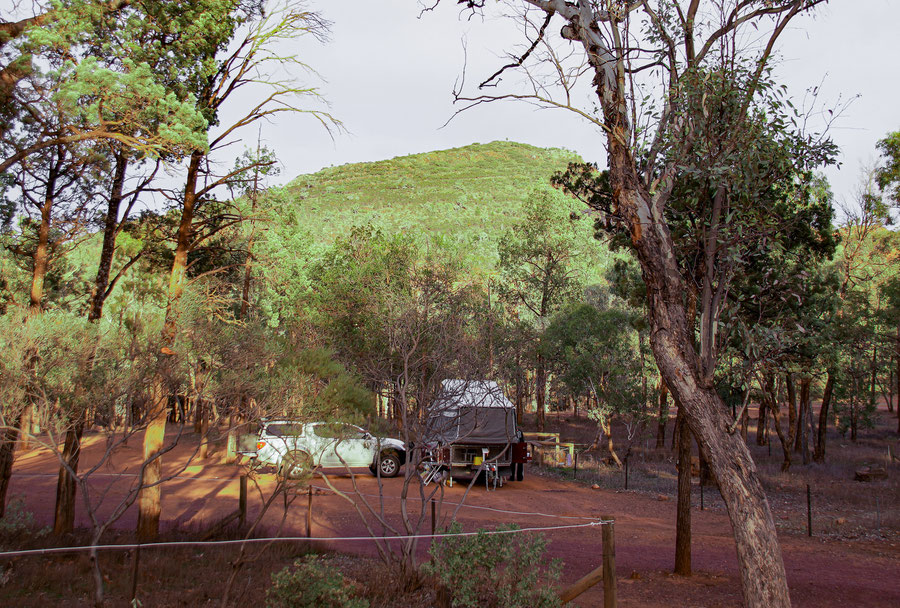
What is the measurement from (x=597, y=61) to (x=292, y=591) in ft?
19.3

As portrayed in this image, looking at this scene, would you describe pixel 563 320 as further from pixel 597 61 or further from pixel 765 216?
pixel 597 61

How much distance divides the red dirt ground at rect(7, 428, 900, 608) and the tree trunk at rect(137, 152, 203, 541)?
155 centimetres

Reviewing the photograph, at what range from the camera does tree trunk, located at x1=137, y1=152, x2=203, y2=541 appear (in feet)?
26.2

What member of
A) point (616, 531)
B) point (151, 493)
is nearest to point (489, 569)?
point (151, 493)

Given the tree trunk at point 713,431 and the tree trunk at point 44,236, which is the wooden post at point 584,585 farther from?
the tree trunk at point 44,236

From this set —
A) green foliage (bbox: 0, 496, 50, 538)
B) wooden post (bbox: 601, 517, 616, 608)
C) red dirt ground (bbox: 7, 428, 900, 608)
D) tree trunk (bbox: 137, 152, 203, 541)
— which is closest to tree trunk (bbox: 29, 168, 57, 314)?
tree trunk (bbox: 137, 152, 203, 541)

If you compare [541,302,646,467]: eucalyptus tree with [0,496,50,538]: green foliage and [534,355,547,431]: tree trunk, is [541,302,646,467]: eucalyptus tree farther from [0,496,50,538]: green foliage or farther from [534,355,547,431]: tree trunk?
[0,496,50,538]: green foliage

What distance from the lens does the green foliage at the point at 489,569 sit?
5.67 meters

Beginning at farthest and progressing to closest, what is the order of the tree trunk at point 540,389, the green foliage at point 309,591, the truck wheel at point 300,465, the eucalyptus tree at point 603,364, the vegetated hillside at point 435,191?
the vegetated hillside at point 435,191 → the tree trunk at point 540,389 → the eucalyptus tree at point 603,364 → the truck wheel at point 300,465 → the green foliage at point 309,591

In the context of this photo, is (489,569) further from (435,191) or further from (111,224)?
(435,191)

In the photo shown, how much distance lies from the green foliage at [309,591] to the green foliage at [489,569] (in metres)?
0.94

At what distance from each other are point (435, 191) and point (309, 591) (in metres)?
105

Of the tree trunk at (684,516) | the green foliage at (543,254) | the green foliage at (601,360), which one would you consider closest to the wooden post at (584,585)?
the tree trunk at (684,516)

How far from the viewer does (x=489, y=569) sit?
5.87 m
